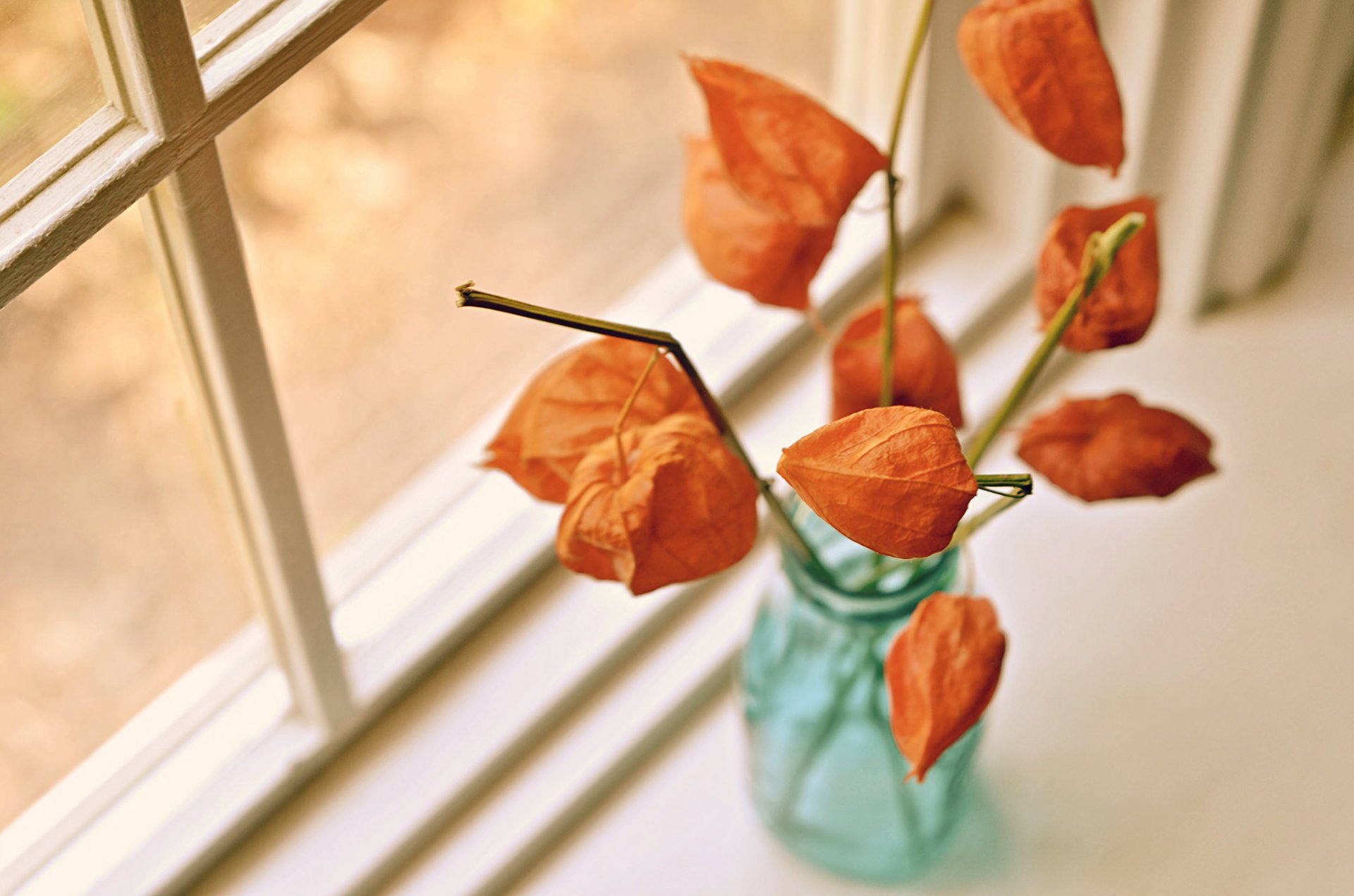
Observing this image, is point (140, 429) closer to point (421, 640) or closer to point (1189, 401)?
point (421, 640)

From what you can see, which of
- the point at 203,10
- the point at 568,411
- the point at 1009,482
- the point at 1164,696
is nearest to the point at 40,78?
the point at 203,10

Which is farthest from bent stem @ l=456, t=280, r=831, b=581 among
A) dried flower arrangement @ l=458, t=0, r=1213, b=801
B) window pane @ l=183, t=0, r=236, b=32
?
window pane @ l=183, t=0, r=236, b=32

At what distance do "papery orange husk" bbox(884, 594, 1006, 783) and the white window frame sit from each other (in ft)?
0.75

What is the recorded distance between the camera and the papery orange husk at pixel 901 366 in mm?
542

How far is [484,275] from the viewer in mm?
692

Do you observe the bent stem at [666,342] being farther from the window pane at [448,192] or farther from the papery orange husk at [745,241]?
the window pane at [448,192]

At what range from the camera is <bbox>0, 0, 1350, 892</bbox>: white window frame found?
16.8 inches

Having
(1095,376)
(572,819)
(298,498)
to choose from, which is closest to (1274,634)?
(1095,376)

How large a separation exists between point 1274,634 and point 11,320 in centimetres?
54

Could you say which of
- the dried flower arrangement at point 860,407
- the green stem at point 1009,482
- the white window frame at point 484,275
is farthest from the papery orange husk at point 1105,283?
the white window frame at point 484,275

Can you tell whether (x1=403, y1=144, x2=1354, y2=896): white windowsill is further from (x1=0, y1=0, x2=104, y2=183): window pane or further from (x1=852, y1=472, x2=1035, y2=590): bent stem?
(x1=0, y1=0, x2=104, y2=183): window pane

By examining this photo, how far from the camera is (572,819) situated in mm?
653

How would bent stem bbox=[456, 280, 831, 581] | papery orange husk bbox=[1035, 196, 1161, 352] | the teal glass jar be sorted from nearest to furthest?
bent stem bbox=[456, 280, 831, 581], papery orange husk bbox=[1035, 196, 1161, 352], the teal glass jar

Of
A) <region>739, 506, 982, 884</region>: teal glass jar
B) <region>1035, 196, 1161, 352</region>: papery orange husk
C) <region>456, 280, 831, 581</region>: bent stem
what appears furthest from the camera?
<region>739, 506, 982, 884</region>: teal glass jar
